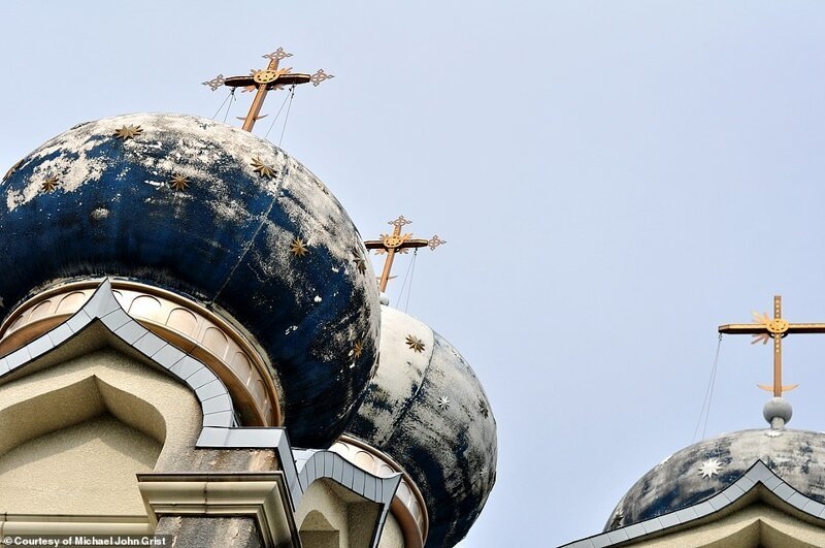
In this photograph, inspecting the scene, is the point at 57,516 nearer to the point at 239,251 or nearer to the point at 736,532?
the point at 239,251

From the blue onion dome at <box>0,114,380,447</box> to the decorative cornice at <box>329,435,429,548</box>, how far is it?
6.94 feet

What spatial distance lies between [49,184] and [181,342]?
148cm

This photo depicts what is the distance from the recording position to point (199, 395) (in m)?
10.3

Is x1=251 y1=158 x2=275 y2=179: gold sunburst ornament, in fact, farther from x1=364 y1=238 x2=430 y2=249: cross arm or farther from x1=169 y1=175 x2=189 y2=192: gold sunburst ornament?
x1=364 y1=238 x2=430 y2=249: cross arm

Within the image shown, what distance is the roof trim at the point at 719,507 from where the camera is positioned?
1055 cm

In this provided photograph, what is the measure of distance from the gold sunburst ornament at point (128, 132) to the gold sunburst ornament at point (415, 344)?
375 cm

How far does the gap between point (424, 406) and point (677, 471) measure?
6.94 feet

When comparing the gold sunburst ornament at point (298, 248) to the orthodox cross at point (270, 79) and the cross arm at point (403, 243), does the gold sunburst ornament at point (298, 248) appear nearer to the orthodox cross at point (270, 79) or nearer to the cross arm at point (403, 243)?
the orthodox cross at point (270, 79)

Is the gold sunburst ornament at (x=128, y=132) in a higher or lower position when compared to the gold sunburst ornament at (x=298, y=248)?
higher

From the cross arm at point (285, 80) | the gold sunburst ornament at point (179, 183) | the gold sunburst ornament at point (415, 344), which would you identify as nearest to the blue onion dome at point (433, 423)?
the gold sunburst ornament at point (415, 344)

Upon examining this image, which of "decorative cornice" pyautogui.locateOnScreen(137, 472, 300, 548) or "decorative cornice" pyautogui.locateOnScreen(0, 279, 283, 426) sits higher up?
"decorative cornice" pyautogui.locateOnScreen(0, 279, 283, 426)

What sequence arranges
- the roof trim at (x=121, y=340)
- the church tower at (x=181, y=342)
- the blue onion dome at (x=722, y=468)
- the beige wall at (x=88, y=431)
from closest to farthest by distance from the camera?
the church tower at (x=181, y=342) < the beige wall at (x=88, y=431) < the roof trim at (x=121, y=340) < the blue onion dome at (x=722, y=468)

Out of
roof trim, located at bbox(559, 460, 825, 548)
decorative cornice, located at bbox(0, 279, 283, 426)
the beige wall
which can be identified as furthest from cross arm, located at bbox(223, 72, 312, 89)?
roof trim, located at bbox(559, 460, 825, 548)

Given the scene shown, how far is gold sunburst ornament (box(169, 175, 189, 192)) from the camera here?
11406 mm
